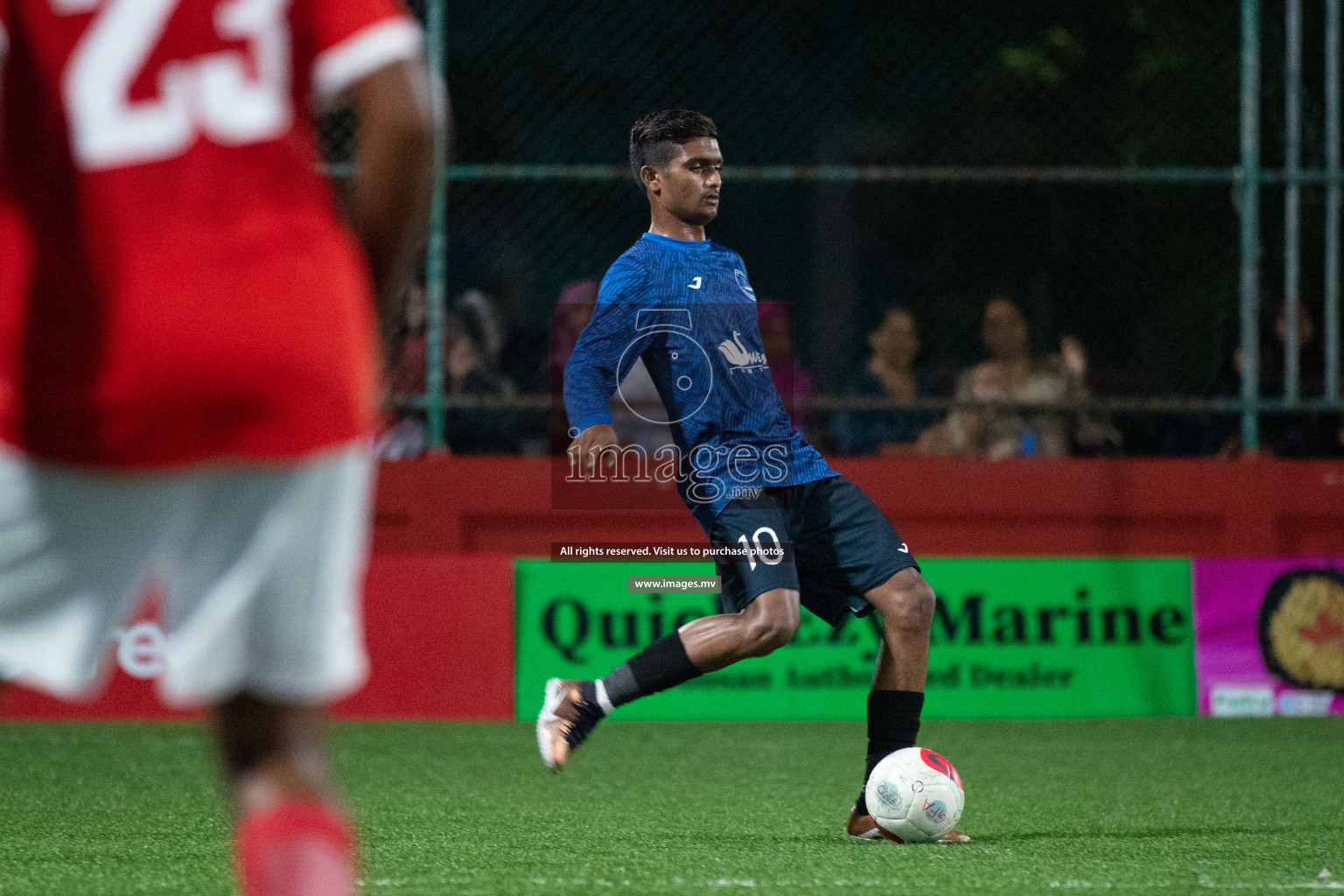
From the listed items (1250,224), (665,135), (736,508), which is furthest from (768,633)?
(1250,224)

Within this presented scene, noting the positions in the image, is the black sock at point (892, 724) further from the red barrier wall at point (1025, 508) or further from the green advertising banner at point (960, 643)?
the red barrier wall at point (1025, 508)

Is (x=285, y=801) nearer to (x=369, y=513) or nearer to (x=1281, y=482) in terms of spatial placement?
(x=369, y=513)

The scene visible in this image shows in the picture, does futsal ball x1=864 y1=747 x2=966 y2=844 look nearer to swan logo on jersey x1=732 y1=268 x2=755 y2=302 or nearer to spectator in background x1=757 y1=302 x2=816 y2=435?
swan logo on jersey x1=732 y1=268 x2=755 y2=302

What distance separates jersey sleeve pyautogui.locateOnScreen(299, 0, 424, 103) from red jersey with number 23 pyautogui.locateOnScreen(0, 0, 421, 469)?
0.17ft

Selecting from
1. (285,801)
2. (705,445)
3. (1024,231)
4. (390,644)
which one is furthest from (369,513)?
(285,801)

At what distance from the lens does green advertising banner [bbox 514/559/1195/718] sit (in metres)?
9.17

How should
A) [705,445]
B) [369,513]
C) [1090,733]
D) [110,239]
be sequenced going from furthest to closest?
[369,513], [1090,733], [705,445], [110,239]

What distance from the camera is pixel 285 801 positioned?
2217 millimetres

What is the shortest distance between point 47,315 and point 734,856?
307 cm

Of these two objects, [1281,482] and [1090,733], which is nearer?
[1090,733]

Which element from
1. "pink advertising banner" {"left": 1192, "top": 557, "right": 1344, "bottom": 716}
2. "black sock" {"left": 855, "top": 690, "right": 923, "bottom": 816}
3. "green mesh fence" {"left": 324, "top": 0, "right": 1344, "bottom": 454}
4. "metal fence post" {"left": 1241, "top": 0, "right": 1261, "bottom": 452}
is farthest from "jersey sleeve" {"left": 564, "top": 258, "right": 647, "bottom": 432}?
"metal fence post" {"left": 1241, "top": 0, "right": 1261, "bottom": 452}

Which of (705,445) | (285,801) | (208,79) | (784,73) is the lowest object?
(285,801)

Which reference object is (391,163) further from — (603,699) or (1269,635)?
(1269,635)

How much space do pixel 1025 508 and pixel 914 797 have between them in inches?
195
